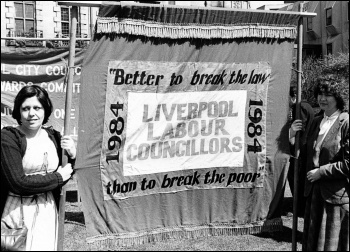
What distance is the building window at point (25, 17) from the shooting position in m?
27.5

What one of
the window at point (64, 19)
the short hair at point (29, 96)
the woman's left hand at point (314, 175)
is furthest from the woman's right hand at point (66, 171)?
the window at point (64, 19)

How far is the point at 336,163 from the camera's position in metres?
3.63

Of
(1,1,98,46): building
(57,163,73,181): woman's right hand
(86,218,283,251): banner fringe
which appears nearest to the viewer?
(57,163,73,181): woman's right hand

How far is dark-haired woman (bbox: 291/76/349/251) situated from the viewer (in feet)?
12.0

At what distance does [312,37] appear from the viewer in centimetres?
3753

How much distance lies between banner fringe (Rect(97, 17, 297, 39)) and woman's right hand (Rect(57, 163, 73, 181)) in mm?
1096

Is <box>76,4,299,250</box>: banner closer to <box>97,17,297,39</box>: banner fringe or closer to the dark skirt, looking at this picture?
<box>97,17,297,39</box>: banner fringe

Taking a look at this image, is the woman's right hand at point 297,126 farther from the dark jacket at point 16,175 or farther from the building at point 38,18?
the building at point 38,18

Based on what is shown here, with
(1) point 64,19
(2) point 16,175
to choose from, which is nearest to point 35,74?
(2) point 16,175

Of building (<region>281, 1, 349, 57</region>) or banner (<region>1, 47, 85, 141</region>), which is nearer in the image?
banner (<region>1, 47, 85, 141</region>)

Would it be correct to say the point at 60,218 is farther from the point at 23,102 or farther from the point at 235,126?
the point at 235,126

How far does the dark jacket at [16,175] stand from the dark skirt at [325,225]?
207 centimetres

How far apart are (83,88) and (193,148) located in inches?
41.4

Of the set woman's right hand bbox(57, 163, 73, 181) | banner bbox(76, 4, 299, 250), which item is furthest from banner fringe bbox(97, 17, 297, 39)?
woman's right hand bbox(57, 163, 73, 181)
